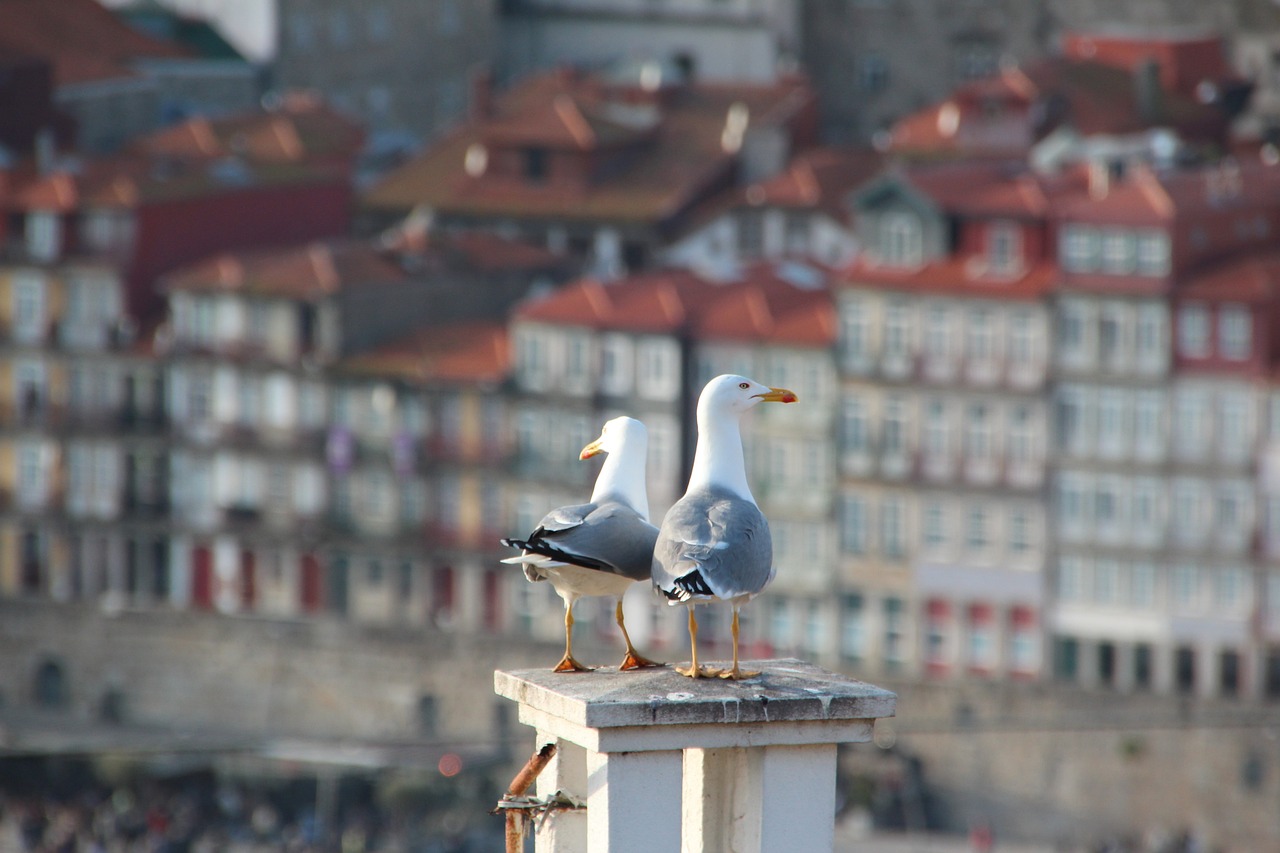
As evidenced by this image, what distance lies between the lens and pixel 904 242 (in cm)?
8488

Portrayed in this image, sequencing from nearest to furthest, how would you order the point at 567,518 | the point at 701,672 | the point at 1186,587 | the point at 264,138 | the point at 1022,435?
the point at 701,672
the point at 567,518
the point at 1186,587
the point at 1022,435
the point at 264,138

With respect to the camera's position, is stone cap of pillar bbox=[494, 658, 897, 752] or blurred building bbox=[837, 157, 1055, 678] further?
blurred building bbox=[837, 157, 1055, 678]

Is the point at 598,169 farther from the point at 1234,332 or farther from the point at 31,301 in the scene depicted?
the point at 1234,332

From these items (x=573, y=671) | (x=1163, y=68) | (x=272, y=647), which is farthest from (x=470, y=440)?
(x=573, y=671)

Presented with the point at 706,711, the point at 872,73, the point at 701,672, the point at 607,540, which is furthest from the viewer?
the point at 872,73

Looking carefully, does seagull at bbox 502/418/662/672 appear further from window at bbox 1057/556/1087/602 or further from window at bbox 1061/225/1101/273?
window at bbox 1057/556/1087/602

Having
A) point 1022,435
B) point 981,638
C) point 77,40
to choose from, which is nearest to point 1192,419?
point 1022,435

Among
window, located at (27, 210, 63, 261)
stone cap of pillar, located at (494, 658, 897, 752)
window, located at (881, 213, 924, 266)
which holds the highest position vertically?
window, located at (27, 210, 63, 261)

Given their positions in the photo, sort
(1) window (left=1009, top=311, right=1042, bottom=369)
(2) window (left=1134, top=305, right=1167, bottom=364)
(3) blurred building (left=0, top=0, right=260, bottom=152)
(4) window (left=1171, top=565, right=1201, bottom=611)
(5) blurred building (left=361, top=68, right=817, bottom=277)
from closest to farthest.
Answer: (2) window (left=1134, top=305, right=1167, bottom=364), (4) window (left=1171, top=565, right=1201, bottom=611), (1) window (left=1009, top=311, right=1042, bottom=369), (5) blurred building (left=361, top=68, right=817, bottom=277), (3) blurred building (left=0, top=0, right=260, bottom=152)

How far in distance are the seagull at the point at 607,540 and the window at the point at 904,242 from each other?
65890 millimetres

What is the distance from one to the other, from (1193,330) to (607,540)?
6341cm

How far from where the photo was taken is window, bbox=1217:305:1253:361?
80062mm

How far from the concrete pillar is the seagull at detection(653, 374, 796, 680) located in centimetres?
87

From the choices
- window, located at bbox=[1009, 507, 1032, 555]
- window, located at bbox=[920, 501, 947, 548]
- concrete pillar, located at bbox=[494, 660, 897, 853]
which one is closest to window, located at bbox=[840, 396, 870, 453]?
window, located at bbox=[920, 501, 947, 548]
